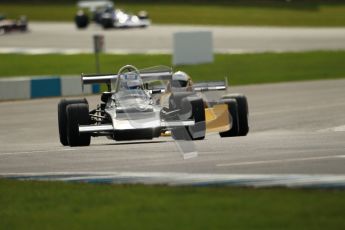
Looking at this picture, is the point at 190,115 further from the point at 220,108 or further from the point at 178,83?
the point at 178,83

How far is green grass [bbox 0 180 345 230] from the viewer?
9.45 m

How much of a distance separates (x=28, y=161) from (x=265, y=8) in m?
49.4

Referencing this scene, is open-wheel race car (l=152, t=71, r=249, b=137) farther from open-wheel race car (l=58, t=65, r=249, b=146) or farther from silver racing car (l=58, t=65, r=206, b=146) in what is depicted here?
silver racing car (l=58, t=65, r=206, b=146)

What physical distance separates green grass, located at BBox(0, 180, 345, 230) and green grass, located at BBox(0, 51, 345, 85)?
20.2m

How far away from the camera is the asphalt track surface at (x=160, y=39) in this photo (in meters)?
44.9

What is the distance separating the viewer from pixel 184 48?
37.3 metres

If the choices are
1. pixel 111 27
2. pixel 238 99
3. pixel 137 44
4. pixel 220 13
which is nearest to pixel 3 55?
pixel 137 44

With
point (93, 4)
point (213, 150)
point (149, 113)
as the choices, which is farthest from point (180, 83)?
point (93, 4)

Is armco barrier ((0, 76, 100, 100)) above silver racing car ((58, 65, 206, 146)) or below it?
below

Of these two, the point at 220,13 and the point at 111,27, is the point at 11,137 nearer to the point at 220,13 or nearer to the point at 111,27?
the point at 111,27

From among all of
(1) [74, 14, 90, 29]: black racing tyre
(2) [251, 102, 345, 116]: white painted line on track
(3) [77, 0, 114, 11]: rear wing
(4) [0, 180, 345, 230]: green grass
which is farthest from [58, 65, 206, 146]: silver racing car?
(3) [77, 0, 114, 11]: rear wing

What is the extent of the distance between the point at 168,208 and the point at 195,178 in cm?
170

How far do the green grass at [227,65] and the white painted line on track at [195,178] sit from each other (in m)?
18.8

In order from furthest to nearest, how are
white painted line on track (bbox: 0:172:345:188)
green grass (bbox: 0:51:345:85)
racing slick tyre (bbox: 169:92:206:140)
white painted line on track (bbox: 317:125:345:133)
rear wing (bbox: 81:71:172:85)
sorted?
green grass (bbox: 0:51:345:85), white painted line on track (bbox: 317:125:345:133), rear wing (bbox: 81:71:172:85), racing slick tyre (bbox: 169:92:206:140), white painted line on track (bbox: 0:172:345:188)
